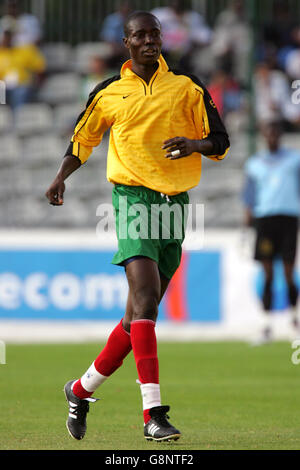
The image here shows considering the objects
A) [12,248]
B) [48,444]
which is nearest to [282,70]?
[12,248]

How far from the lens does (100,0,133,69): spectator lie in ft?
51.1

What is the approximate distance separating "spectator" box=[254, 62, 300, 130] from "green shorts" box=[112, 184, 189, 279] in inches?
356

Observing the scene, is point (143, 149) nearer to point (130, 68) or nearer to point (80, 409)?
point (130, 68)

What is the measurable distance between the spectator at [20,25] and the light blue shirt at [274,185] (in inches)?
177

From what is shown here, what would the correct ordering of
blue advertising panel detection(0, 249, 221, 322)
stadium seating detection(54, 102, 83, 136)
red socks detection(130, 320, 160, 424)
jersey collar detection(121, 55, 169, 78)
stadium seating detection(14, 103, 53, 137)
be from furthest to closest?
stadium seating detection(54, 102, 83, 136)
stadium seating detection(14, 103, 53, 137)
blue advertising panel detection(0, 249, 221, 322)
jersey collar detection(121, 55, 169, 78)
red socks detection(130, 320, 160, 424)

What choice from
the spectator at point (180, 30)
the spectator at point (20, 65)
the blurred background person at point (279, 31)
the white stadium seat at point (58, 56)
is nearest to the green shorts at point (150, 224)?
the blurred background person at point (279, 31)

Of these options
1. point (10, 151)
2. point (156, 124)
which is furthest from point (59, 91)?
point (156, 124)

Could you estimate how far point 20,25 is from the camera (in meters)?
15.9

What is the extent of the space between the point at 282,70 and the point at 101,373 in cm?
1051

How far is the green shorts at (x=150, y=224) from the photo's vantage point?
19.6 feet

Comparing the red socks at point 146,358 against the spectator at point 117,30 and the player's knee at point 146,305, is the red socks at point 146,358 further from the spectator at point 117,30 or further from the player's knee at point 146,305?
the spectator at point 117,30

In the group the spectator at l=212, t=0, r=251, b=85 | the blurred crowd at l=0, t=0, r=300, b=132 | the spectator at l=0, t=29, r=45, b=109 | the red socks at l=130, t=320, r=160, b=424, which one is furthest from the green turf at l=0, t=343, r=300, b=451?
the spectator at l=212, t=0, r=251, b=85

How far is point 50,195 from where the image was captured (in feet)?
20.0

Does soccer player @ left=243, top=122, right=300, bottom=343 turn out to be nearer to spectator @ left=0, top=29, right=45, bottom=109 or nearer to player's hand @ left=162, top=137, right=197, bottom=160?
spectator @ left=0, top=29, right=45, bottom=109
